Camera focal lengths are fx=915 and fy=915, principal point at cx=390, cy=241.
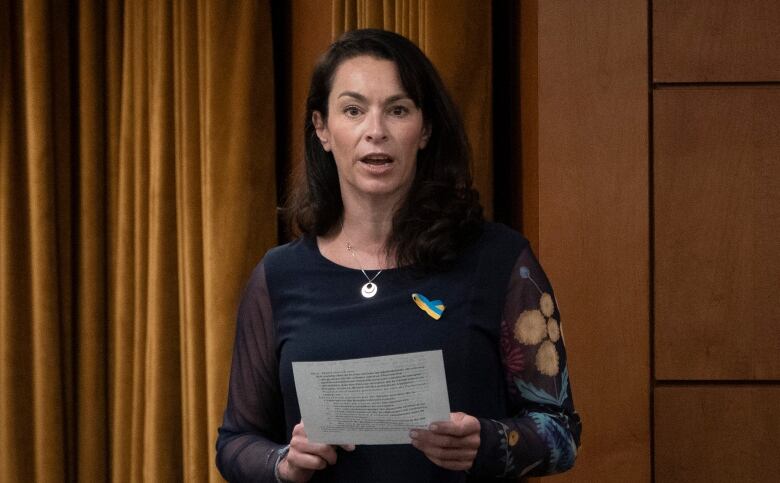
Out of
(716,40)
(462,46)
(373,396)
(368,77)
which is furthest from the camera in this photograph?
(462,46)

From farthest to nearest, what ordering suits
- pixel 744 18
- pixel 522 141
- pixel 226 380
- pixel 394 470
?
pixel 226 380 < pixel 522 141 < pixel 744 18 < pixel 394 470

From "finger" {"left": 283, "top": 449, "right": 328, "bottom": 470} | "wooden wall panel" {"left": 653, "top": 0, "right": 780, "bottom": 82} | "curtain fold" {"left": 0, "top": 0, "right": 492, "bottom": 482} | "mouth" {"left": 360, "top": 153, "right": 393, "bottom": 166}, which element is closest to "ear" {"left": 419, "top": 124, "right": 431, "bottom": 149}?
"mouth" {"left": 360, "top": 153, "right": 393, "bottom": 166}

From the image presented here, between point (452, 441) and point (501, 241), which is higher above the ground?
point (501, 241)

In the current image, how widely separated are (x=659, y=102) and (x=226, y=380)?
1.39 m

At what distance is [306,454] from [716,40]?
1.42 meters

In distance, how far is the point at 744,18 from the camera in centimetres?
220

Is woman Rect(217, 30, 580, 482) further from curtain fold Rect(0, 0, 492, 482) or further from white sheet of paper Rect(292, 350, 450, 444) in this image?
curtain fold Rect(0, 0, 492, 482)

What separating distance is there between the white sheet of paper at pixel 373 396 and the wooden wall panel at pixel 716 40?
1.19m

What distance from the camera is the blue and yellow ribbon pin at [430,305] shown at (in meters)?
1.62

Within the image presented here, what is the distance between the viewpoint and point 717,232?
87.0 inches

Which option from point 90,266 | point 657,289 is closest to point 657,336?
point 657,289

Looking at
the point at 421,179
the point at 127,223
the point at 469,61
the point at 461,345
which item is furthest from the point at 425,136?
the point at 127,223

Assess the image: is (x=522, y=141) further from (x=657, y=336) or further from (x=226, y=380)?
(x=226, y=380)

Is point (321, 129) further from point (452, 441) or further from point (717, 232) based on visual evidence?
point (717, 232)
